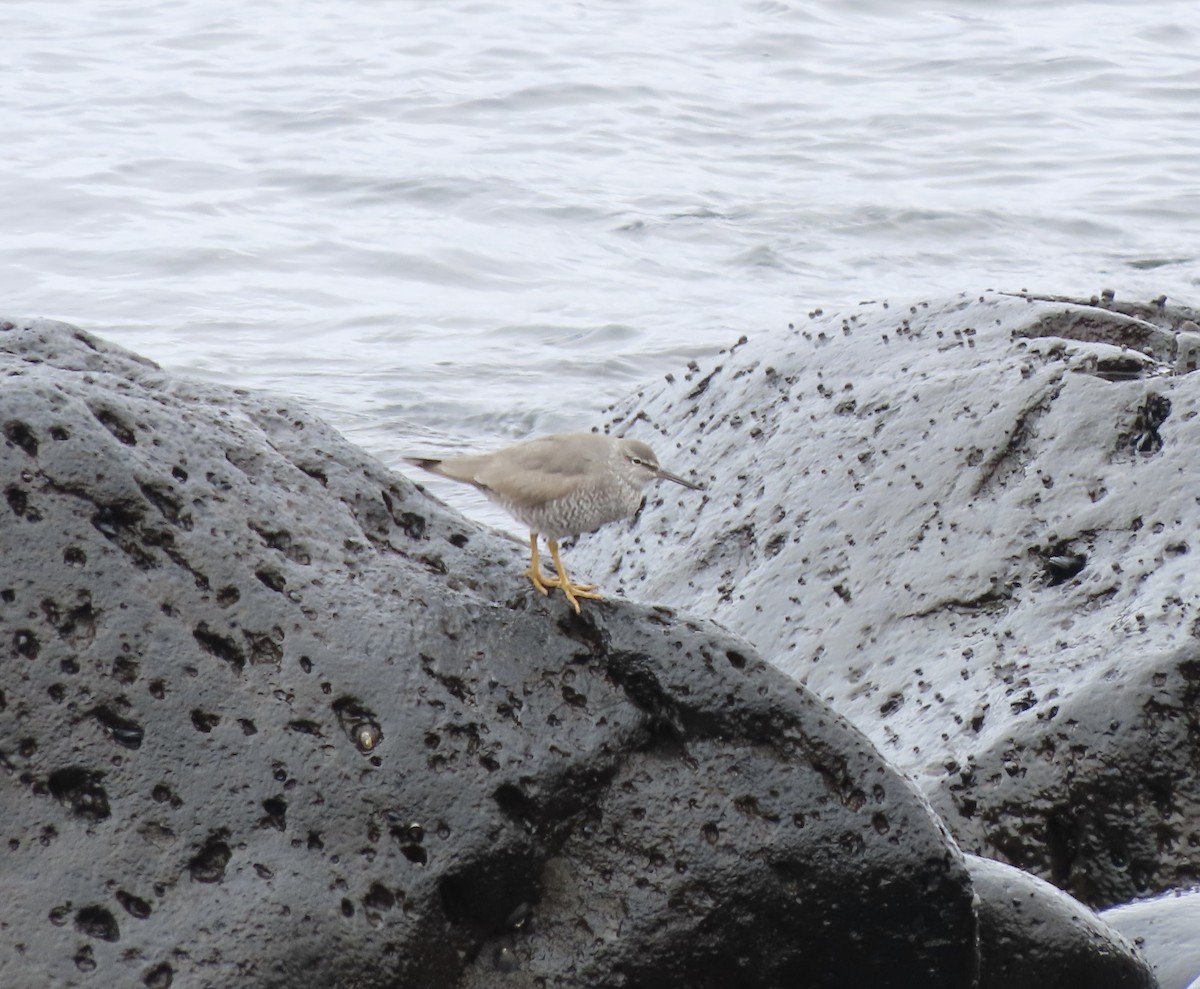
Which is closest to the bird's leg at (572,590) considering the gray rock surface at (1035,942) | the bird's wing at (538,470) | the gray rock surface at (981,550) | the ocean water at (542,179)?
the bird's wing at (538,470)

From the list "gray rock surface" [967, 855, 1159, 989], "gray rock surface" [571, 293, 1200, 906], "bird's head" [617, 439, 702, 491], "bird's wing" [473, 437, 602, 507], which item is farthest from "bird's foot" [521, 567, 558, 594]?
"gray rock surface" [571, 293, 1200, 906]

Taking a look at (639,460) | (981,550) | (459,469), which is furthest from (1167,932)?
(459,469)

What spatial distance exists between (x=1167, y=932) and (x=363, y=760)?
7.99ft

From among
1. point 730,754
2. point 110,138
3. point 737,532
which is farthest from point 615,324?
point 730,754

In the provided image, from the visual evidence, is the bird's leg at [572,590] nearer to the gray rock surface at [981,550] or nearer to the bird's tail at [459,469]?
the bird's tail at [459,469]

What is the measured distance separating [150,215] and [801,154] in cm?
691

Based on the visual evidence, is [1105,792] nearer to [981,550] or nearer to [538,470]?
→ [981,550]

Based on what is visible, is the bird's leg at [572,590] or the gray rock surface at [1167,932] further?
the gray rock surface at [1167,932]

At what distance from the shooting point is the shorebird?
4008 mm

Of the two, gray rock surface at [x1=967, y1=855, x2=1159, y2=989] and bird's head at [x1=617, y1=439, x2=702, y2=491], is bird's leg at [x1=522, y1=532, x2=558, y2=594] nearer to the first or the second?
bird's head at [x1=617, y1=439, x2=702, y2=491]

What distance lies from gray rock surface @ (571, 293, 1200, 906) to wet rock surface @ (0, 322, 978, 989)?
1187 millimetres

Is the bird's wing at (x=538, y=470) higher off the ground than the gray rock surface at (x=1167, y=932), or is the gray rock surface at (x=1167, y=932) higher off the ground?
the bird's wing at (x=538, y=470)

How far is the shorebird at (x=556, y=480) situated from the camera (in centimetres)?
401

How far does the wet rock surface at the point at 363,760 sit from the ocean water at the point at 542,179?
17.9 ft
